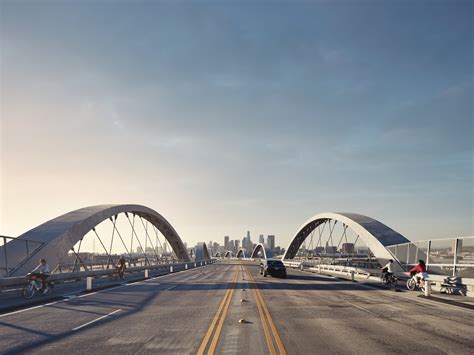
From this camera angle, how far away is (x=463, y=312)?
553 inches

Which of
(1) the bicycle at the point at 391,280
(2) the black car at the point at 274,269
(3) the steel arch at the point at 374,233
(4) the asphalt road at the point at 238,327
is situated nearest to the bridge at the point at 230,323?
(4) the asphalt road at the point at 238,327

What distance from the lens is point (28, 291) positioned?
18.7 meters

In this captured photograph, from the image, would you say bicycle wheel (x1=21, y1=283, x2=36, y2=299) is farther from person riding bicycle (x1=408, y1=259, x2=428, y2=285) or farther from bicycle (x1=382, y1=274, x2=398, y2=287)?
bicycle (x1=382, y1=274, x2=398, y2=287)

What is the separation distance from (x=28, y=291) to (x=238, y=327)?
42.3ft

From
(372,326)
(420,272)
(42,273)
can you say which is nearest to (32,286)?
(42,273)

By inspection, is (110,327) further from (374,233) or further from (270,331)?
(374,233)

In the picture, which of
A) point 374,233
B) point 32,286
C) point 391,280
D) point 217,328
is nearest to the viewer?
point 217,328

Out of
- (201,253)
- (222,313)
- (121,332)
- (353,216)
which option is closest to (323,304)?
(222,313)

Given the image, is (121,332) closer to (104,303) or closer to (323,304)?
(104,303)

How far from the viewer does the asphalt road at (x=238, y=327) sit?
28.1ft

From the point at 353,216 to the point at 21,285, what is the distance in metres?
44.0

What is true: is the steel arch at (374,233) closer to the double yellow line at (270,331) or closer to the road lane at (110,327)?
the double yellow line at (270,331)

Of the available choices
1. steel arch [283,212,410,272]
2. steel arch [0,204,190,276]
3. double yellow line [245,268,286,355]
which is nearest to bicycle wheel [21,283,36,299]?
steel arch [0,204,190,276]

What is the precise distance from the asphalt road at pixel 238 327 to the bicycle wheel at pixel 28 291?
2.68 metres
